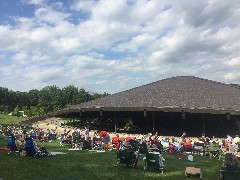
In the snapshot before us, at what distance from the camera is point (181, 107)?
28594 millimetres

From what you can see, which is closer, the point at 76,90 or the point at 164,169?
the point at 164,169

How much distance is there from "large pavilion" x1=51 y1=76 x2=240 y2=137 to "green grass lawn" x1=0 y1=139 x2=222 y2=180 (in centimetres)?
1381

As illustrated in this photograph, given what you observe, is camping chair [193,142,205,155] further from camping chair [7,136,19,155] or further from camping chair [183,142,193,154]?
camping chair [7,136,19,155]

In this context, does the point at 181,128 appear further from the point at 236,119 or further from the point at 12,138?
the point at 12,138

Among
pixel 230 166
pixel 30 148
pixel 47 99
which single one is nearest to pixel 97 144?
pixel 30 148

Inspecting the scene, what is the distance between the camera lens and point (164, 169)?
12.9 metres

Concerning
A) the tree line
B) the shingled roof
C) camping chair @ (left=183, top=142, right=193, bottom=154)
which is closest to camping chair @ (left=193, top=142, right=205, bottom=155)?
camping chair @ (left=183, top=142, right=193, bottom=154)

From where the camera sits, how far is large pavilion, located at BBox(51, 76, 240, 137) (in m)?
29.2

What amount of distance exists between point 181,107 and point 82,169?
1760cm

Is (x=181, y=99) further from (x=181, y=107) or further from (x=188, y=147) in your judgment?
(x=188, y=147)

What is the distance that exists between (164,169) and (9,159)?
6796mm

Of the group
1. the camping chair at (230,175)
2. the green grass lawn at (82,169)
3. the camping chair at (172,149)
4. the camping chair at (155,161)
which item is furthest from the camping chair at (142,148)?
the camping chair at (230,175)

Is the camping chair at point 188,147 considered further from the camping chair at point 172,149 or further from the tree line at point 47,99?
the tree line at point 47,99

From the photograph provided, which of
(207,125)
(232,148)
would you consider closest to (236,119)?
(207,125)
